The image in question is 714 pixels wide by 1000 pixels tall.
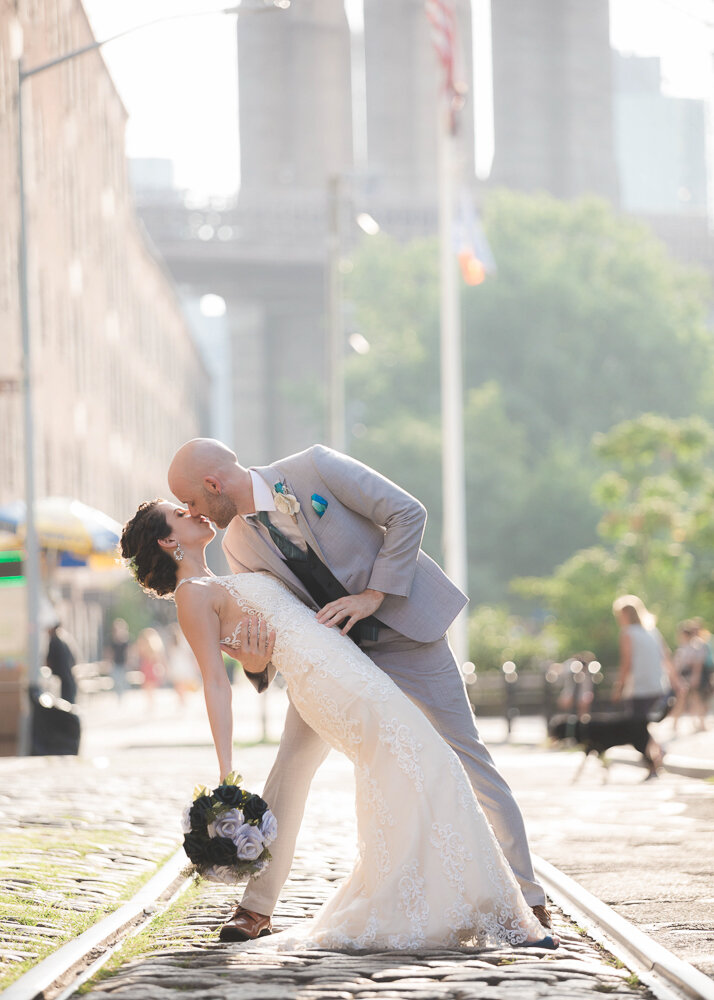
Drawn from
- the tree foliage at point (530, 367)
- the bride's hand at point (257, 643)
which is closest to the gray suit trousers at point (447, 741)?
the bride's hand at point (257, 643)

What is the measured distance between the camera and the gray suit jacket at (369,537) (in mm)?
5945

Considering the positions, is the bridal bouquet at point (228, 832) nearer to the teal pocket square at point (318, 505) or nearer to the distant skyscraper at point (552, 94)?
the teal pocket square at point (318, 505)

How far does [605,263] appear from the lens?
61406 millimetres

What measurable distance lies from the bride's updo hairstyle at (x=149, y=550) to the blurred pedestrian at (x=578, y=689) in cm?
1579

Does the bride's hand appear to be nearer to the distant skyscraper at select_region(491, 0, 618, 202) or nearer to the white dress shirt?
the white dress shirt

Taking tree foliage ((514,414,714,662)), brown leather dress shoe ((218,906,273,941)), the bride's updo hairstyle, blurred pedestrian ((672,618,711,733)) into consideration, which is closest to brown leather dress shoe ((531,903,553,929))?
brown leather dress shoe ((218,906,273,941))

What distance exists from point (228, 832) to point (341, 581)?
945mm

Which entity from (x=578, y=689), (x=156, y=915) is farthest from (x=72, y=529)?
(x=156, y=915)

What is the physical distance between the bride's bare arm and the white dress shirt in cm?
34

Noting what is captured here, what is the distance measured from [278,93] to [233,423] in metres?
24.9

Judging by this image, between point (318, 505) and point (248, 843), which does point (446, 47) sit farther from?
point (248, 843)

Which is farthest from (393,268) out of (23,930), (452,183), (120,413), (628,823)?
(23,930)

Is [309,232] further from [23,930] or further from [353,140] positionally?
[23,930]

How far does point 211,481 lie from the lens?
588cm
